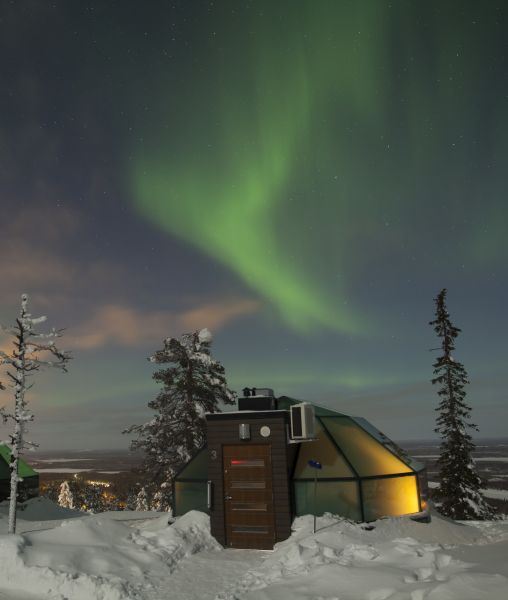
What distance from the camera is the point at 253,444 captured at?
13023 millimetres

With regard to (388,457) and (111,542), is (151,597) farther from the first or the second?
(388,457)

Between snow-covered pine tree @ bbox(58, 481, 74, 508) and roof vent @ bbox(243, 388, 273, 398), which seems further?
snow-covered pine tree @ bbox(58, 481, 74, 508)

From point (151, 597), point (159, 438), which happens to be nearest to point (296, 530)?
point (151, 597)

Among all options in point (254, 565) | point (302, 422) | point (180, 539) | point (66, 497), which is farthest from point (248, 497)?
point (66, 497)

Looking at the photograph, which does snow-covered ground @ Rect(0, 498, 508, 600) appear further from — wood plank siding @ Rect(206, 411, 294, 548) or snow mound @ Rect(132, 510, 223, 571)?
wood plank siding @ Rect(206, 411, 294, 548)

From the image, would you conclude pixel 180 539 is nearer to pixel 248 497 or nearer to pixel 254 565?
pixel 248 497

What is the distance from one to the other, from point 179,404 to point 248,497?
45.3 ft

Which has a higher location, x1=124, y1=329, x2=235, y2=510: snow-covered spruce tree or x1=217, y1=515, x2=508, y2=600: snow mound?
x1=124, y1=329, x2=235, y2=510: snow-covered spruce tree

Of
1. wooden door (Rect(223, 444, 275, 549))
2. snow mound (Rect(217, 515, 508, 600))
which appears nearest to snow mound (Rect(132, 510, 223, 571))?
wooden door (Rect(223, 444, 275, 549))

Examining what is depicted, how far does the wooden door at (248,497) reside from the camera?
1252 cm

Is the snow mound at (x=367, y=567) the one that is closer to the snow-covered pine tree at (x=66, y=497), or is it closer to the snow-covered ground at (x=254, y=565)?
the snow-covered ground at (x=254, y=565)

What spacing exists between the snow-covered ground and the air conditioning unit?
79.1 inches

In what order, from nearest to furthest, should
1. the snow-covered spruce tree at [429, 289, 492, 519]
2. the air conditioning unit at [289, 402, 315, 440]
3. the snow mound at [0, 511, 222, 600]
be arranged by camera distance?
the snow mound at [0, 511, 222, 600] → the air conditioning unit at [289, 402, 315, 440] → the snow-covered spruce tree at [429, 289, 492, 519]

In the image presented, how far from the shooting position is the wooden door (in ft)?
41.1
